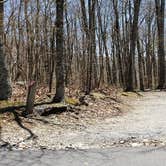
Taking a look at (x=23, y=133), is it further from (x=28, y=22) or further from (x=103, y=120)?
(x=28, y=22)

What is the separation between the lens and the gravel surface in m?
9.17

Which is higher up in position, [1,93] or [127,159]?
[1,93]

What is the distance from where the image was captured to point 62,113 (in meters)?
13.2

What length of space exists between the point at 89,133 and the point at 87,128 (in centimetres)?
82

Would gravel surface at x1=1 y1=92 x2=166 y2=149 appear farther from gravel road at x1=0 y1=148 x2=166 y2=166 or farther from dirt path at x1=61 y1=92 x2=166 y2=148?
gravel road at x1=0 y1=148 x2=166 y2=166

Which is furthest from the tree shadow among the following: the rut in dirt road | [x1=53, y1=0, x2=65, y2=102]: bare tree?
[x1=53, y1=0, x2=65, y2=102]: bare tree

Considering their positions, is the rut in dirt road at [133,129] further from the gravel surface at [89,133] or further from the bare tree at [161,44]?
the bare tree at [161,44]

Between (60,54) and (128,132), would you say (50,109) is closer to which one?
(60,54)

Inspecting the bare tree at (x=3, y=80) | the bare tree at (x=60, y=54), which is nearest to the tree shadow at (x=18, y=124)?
the bare tree at (x=3, y=80)

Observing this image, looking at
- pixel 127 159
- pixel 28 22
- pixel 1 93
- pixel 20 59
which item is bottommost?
pixel 127 159

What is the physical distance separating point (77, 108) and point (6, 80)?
2789mm

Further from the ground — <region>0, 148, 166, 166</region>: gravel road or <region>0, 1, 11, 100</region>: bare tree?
<region>0, 1, 11, 100</region>: bare tree

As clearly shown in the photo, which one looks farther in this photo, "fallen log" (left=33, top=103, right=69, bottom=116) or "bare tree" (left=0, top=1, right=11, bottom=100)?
"bare tree" (left=0, top=1, right=11, bottom=100)

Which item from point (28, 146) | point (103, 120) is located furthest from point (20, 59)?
point (28, 146)
